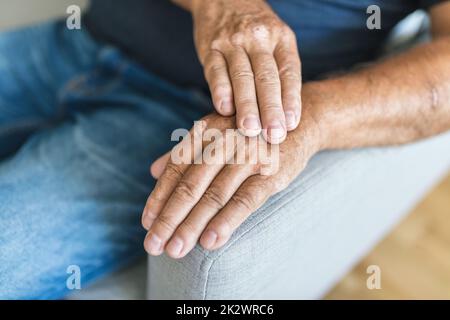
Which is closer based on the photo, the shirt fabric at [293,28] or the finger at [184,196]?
the finger at [184,196]

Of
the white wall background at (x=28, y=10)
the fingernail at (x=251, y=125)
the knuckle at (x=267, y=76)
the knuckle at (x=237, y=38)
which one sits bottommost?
the fingernail at (x=251, y=125)

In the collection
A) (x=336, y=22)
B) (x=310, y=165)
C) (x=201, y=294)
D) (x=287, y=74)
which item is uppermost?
(x=336, y=22)

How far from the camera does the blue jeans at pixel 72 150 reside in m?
0.74

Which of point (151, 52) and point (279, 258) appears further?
point (151, 52)

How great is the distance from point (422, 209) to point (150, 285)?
951 mm

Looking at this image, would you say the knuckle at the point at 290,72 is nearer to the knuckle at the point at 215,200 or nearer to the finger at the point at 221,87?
the finger at the point at 221,87

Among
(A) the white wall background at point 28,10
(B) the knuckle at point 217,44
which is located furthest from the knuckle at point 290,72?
(A) the white wall background at point 28,10

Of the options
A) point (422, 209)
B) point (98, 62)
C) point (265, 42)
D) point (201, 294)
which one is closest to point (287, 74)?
point (265, 42)

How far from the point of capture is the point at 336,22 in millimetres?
864

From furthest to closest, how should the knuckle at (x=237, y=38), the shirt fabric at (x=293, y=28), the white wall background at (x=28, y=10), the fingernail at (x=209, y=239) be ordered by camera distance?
the white wall background at (x=28, y=10)
the shirt fabric at (x=293, y=28)
the knuckle at (x=237, y=38)
the fingernail at (x=209, y=239)

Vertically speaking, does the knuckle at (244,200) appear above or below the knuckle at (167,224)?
above

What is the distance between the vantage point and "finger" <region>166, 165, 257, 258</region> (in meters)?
0.62

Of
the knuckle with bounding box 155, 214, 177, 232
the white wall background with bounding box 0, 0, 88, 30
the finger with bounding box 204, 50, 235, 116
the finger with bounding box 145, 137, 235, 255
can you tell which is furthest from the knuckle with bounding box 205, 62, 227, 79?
the white wall background with bounding box 0, 0, 88, 30

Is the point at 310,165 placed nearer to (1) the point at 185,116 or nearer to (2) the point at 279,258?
(2) the point at 279,258
